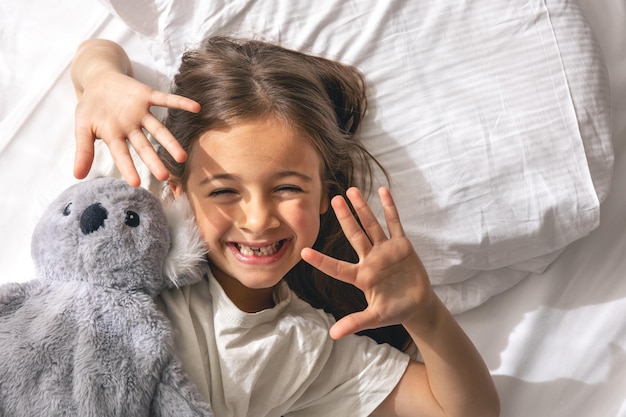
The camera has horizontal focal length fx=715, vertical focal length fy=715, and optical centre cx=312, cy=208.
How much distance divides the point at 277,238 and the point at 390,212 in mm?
161

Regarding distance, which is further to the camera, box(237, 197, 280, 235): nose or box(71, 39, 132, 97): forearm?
box(71, 39, 132, 97): forearm

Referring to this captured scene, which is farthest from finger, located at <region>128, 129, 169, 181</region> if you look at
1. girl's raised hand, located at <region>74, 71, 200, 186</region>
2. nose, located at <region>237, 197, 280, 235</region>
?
nose, located at <region>237, 197, 280, 235</region>

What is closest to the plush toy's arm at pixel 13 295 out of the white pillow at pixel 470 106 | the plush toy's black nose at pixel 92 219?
the plush toy's black nose at pixel 92 219

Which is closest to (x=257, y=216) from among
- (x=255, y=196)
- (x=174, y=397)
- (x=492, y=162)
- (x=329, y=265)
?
(x=255, y=196)

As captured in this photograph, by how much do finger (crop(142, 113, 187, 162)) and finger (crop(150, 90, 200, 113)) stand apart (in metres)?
0.02

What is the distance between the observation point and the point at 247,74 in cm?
96

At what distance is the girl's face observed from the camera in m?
0.87

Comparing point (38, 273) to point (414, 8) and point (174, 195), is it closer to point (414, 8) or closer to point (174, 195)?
point (174, 195)

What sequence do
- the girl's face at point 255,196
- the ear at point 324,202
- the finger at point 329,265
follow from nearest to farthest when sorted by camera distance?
the finger at point 329,265, the girl's face at point 255,196, the ear at point 324,202

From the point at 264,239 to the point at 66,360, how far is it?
0.27 metres

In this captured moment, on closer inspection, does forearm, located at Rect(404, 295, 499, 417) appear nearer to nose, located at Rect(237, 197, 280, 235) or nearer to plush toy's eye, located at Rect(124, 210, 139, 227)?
nose, located at Rect(237, 197, 280, 235)

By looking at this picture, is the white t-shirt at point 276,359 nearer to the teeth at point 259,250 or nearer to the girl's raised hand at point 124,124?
the teeth at point 259,250

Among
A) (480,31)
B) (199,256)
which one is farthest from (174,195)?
(480,31)

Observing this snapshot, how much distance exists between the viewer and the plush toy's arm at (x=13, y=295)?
83 centimetres
